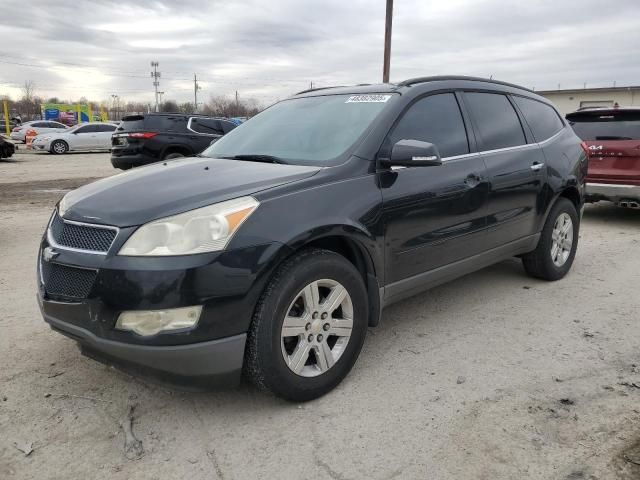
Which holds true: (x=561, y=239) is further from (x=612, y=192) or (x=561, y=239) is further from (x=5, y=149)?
(x=5, y=149)

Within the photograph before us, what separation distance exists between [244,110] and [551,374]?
80.7 metres

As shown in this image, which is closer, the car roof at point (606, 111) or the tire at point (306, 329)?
the tire at point (306, 329)

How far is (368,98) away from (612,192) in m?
5.54

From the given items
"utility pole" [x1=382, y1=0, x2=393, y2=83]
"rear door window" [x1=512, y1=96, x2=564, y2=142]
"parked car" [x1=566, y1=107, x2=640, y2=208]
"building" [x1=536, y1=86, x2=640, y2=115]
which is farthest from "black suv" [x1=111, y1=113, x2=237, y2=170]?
"building" [x1=536, y1=86, x2=640, y2=115]

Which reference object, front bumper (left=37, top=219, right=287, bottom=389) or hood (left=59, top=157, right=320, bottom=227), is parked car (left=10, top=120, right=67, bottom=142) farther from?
front bumper (left=37, top=219, right=287, bottom=389)

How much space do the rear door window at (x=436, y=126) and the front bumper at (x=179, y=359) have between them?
5.27ft

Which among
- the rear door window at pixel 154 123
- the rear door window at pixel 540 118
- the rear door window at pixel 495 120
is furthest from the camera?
the rear door window at pixel 154 123

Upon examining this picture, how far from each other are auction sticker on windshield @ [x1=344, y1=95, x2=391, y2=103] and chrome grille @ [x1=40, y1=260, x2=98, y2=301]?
210 cm

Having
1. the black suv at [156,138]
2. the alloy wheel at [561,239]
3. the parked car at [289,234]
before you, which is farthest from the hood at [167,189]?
the black suv at [156,138]

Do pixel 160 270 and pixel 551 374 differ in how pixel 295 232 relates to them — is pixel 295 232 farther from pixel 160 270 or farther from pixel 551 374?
pixel 551 374

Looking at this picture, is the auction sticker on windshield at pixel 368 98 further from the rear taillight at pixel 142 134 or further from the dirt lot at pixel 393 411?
the rear taillight at pixel 142 134

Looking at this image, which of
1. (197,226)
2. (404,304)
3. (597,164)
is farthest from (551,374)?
(597,164)

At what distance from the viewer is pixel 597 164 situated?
26.0 feet

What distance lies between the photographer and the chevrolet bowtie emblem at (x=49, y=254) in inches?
106
